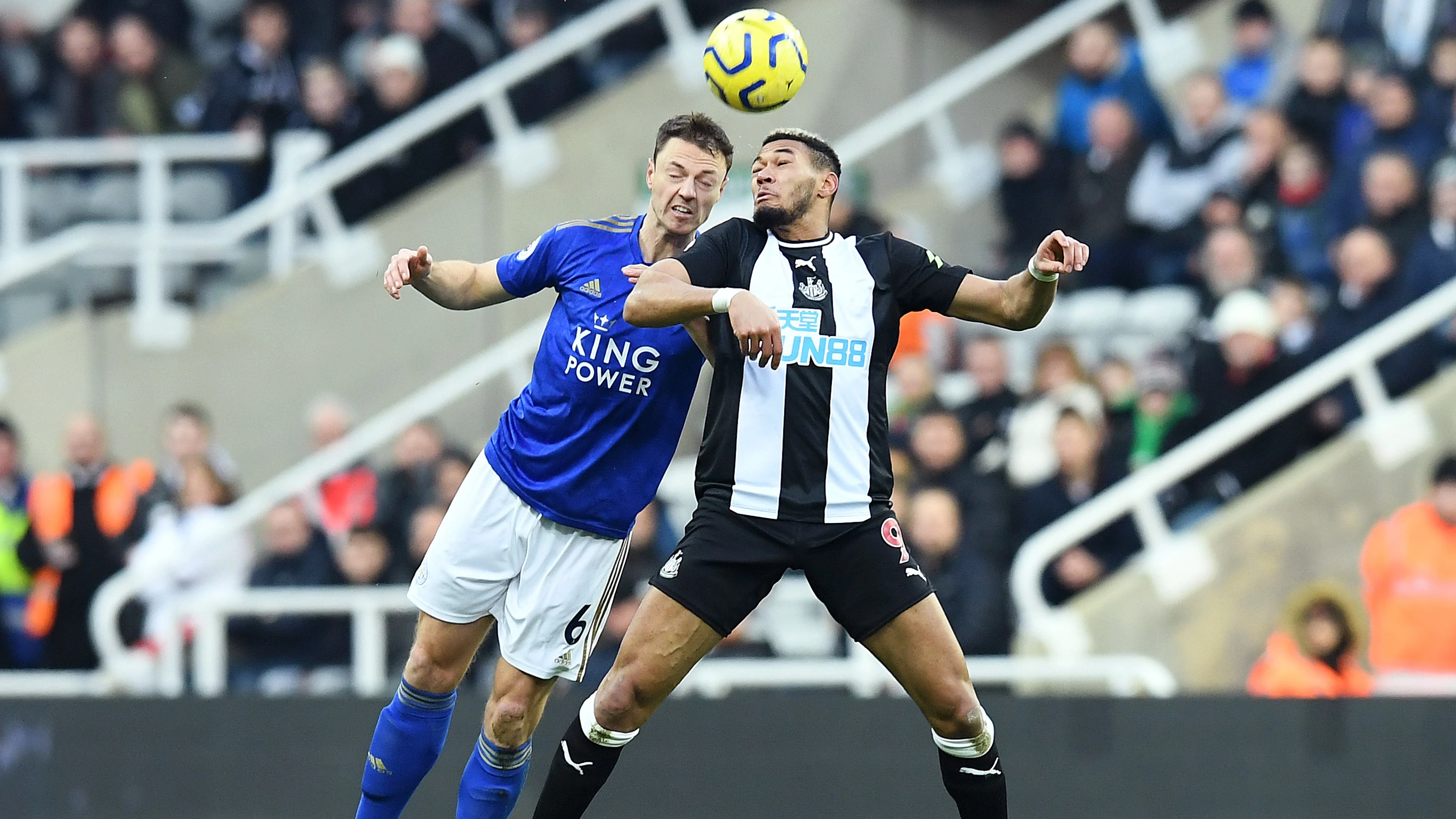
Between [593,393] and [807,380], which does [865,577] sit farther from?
[593,393]

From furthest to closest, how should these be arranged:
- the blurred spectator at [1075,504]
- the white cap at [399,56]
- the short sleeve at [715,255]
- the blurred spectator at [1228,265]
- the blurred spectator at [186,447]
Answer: the white cap at [399,56]
the blurred spectator at [186,447]
the blurred spectator at [1228,265]
the blurred spectator at [1075,504]
the short sleeve at [715,255]

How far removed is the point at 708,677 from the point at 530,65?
4.67 meters

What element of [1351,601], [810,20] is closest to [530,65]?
[810,20]

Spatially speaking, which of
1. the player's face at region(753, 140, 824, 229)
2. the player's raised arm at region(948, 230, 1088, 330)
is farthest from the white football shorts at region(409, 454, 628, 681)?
the player's raised arm at region(948, 230, 1088, 330)

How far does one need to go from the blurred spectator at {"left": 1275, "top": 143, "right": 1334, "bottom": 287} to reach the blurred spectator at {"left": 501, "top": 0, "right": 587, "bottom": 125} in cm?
443

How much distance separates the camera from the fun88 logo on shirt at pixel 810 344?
18.4 ft

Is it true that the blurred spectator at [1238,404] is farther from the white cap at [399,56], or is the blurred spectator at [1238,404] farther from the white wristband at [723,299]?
the white cap at [399,56]

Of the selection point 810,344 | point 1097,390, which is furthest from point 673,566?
point 1097,390

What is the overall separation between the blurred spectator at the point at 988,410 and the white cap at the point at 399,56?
4.34 metres

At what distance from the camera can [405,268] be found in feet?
19.1

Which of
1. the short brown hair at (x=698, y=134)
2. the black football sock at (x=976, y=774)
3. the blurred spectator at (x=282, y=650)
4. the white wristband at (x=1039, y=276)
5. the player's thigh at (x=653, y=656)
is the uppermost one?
the short brown hair at (x=698, y=134)

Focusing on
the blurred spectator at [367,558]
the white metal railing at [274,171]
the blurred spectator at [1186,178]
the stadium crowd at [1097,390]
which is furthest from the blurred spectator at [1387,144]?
the blurred spectator at [367,558]

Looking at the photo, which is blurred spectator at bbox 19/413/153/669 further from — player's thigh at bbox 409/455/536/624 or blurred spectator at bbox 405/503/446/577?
player's thigh at bbox 409/455/536/624

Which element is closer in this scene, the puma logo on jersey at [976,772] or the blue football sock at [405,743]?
the puma logo on jersey at [976,772]
